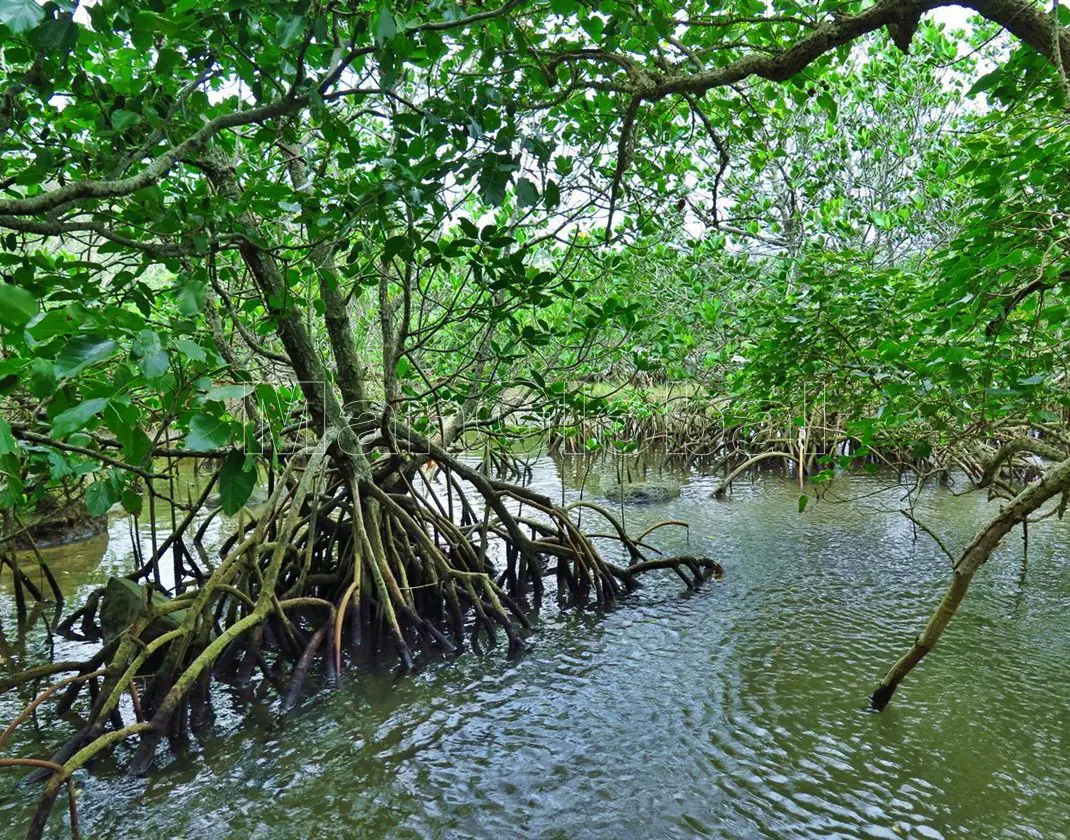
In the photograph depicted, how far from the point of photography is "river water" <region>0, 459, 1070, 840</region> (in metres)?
3.34

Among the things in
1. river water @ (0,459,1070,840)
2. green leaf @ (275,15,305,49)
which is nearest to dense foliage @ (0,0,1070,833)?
green leaf @ (275,15,305,49)

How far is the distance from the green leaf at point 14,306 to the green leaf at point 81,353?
0.21 meters

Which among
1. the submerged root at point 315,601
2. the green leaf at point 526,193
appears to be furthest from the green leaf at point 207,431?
the submerged root at point 315,601

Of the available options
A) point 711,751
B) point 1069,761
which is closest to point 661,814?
point 711,751

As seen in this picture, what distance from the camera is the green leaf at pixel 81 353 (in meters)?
1.52

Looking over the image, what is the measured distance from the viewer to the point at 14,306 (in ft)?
4.26

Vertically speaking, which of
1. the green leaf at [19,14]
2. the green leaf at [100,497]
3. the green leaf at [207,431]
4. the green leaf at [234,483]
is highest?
the green leaf at [19,14]

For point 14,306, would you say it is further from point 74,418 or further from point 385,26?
point 385,26

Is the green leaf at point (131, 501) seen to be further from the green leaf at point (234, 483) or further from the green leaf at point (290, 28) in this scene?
the green leaf at point (290, 28)

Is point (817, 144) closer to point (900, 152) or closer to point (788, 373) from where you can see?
point (900, 152)

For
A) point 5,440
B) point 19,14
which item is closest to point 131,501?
point 5,440

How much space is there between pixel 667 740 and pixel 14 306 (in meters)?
3.78

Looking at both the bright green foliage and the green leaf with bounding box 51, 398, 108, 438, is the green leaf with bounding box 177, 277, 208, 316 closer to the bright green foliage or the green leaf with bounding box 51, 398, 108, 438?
the bright green foliage

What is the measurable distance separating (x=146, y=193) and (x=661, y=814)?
3.48 metres
